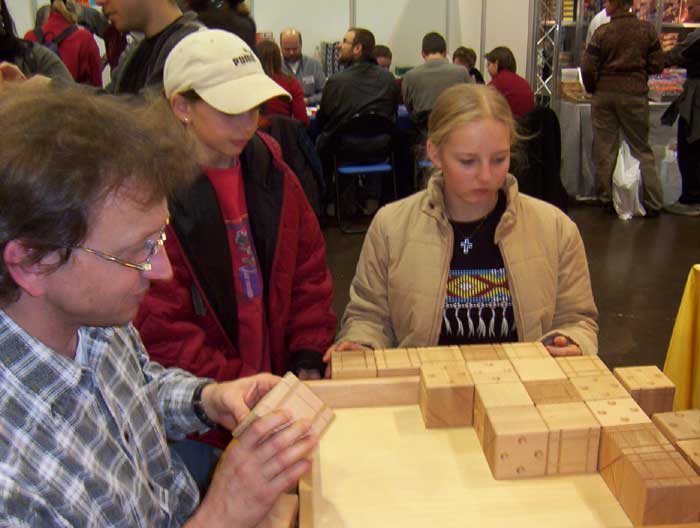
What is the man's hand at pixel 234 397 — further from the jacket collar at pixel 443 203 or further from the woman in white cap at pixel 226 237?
the jacket collar at pixel 443 203

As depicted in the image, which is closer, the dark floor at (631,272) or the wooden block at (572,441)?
the wooden block at (572,441)

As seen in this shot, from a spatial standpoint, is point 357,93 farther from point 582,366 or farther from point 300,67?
point 582,366

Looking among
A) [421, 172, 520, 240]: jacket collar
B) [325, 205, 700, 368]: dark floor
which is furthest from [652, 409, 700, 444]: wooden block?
[325, 205, 700, 368]: dark floor

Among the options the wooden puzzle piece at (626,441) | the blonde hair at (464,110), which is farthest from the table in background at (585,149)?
the wooden puzzle piece at (626,441)

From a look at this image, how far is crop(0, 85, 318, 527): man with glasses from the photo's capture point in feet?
2.74

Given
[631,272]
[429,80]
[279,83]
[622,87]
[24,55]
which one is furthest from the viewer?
[429,80]

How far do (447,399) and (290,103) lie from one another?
457 cm

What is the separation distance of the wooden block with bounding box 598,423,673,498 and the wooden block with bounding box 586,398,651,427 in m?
0.01

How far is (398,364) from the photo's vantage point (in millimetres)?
1281

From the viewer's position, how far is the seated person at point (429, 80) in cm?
568

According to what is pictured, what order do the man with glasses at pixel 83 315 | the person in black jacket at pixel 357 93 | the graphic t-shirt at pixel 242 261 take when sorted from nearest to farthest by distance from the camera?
the man with glasses at pixel 83 315
the graphic t-shirt at pixel 242 261
the person in black jacket at pixel 357 93

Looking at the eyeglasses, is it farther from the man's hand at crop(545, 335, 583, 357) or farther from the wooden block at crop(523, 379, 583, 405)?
the man's hand at crop(545, 335, 583, 357)

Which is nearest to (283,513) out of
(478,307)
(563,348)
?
(563,348)

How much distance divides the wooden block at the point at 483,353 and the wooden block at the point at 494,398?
0.38ft
